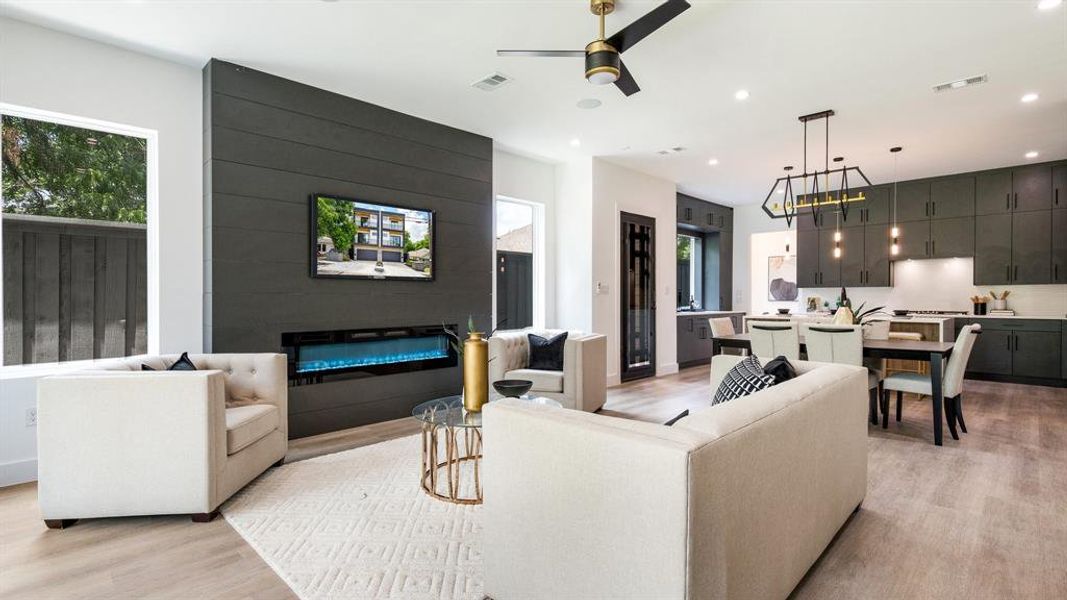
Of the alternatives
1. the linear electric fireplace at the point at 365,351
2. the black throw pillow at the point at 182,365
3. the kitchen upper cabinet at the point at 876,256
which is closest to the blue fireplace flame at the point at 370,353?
the linear electric fireplace at the point at 365,351

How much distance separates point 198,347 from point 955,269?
9.20m

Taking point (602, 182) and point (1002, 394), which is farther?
point (602, 182)

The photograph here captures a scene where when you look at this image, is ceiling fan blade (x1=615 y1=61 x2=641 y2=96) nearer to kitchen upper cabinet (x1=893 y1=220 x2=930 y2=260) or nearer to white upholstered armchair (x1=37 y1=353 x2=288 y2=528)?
white upholstered armchair (x1=37 y1=353 x2=288 y2=528)

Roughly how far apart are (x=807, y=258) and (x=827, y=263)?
0.31 meters

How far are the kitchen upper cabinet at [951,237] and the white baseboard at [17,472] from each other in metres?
9.78

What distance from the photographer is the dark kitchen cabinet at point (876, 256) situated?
749 centimetres

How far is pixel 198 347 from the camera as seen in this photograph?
12.3ft

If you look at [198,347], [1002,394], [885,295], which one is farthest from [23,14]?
[885,295]

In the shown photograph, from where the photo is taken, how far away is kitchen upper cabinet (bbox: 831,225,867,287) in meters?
7.72

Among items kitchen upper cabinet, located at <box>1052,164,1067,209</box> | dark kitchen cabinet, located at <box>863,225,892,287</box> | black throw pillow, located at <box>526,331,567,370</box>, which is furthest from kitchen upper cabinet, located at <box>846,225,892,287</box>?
black throw pillow, located at <box>526,331,567,370</box>

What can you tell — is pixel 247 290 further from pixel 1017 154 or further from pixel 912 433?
pixel 1017 154

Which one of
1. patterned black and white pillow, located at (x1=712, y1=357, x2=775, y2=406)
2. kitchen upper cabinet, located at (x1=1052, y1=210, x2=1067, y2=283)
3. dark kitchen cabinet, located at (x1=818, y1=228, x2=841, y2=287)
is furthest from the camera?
dark kitchen cabinet, located at (x1=818, y1=228, x2=841, y2=287)

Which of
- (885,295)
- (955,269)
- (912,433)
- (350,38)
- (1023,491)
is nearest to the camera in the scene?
(1023,491)

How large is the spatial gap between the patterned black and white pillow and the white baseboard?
13.6ft
